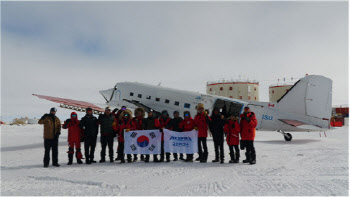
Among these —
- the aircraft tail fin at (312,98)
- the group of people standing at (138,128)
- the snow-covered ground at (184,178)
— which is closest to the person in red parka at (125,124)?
the group of people standing at (138,128)

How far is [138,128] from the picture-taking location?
29.2ft

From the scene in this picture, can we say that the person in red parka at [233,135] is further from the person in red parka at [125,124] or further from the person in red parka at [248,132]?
the person in red parka at [125,124]

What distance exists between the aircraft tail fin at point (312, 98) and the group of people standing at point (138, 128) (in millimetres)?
7765

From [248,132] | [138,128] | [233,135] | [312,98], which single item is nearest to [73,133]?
[138,128]

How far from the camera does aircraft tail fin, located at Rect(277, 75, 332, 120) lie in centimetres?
1434

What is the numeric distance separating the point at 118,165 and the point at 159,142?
163 centimetres

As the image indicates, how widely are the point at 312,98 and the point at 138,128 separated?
1118 cm

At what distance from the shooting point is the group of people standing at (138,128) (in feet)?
26.0

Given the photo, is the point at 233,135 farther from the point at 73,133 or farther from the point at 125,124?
the point at 73,133

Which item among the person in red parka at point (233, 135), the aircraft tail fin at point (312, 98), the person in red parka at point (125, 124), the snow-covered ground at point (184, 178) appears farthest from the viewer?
the aircraft tail fin at point (312, 98)

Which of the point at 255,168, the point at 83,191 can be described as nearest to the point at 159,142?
the point at 255,168

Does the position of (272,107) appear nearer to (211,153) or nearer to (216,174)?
(211,153)

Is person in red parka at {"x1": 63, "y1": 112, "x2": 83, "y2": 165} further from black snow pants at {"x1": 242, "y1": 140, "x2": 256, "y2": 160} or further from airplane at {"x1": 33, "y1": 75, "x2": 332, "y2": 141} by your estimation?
airplane at {"x1": 33, "y1": 75, "x2": 332, "y2": 141}

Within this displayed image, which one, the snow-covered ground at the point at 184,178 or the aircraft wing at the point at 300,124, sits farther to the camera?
the aircraft wing at the point at 300,124
